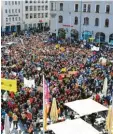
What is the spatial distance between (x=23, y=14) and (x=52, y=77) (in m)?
49.7

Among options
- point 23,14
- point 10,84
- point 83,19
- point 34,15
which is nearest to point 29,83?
point 10,84

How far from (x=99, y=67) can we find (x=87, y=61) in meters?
2.61

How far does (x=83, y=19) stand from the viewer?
5347cm

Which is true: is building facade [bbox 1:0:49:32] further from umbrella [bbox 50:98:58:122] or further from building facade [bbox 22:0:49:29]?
umbrella [bbox 50:98:58:122]

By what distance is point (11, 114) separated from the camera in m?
18.0

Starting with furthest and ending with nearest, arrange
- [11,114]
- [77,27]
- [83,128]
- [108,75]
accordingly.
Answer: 1. [77,27]
2. [108,75]
3. [11,114]
4. [83,128]

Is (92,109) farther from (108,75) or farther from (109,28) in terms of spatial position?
(109,28)

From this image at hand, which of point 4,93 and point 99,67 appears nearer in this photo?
point 4,93

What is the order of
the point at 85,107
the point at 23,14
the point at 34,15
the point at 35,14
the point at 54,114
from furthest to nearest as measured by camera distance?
the point at 35,14 → the point at 34,15 → the point at 23,14 → the point at 85,107 → the point at 54,114

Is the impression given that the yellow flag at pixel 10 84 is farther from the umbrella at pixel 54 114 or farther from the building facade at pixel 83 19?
the building facade at pixel 83 19

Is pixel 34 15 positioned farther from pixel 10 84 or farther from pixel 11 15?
pixel 10 84

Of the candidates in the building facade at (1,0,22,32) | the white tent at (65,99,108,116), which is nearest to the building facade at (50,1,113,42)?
the building facade at (1,0,22,32)

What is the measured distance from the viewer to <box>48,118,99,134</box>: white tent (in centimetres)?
1574

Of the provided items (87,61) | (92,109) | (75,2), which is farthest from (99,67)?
(75,2)
